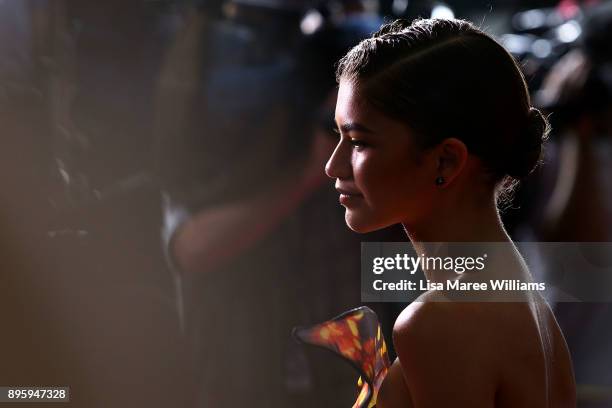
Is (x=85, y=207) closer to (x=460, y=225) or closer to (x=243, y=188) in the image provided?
(x=243, y=188)

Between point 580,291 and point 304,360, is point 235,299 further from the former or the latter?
point 580,291

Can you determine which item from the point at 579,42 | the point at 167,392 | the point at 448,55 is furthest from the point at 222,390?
the point at 579,42

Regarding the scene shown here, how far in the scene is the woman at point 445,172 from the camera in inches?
24.5

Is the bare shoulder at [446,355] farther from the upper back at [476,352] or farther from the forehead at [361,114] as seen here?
the forehead at [361,114]

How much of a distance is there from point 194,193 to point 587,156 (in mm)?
549

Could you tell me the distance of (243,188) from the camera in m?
1.08

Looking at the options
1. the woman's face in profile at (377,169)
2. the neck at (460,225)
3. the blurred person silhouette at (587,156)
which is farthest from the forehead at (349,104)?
the blurred person silhouette at (587,156)

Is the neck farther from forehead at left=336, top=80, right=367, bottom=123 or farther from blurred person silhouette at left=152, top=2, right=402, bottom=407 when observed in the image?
blurred person silhouette at left=152, top=2, right=402, bottom=407

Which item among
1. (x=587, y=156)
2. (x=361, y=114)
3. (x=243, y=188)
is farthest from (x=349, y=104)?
(x=587, y=156)

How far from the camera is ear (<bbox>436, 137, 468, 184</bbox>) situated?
64cm

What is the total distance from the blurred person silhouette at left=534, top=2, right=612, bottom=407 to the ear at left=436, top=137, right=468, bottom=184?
382 mm

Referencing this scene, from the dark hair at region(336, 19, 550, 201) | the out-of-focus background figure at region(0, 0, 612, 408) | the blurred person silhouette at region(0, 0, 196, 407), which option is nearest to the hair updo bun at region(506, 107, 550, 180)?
the dark hair at region(336, 19, 550, 201)

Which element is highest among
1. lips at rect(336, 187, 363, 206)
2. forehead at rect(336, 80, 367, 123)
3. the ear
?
forehead at rect(336, 80, 367, 123)

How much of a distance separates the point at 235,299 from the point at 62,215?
0.84ft
